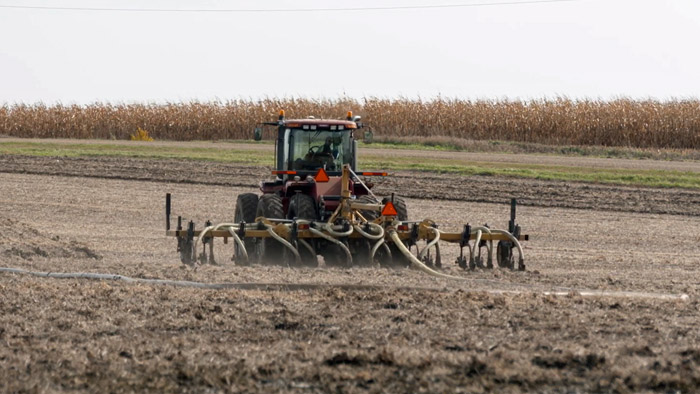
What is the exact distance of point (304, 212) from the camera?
13523mm

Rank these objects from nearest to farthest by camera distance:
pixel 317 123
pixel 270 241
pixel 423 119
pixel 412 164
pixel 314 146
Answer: pixel 270 241
pixel 317 123
pixel 314 146
pixel 412 164
pixel 423 119

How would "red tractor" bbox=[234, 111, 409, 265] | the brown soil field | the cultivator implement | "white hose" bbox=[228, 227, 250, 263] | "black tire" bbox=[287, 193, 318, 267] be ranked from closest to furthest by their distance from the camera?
the brown soil field → "white hose" bbox=[228, 227, 250, 263] → the cultivator implement → "black tire" bbox=[287, 193, 318, 267] → "red tractor" bbox=[234, 111, 409, 265]

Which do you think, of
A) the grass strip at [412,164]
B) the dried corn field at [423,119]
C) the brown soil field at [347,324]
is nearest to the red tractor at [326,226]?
the brown soil field at [347,324]

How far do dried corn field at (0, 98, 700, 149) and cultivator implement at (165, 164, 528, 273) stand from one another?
30244 millimetres

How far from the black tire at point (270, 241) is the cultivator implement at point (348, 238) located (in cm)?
1

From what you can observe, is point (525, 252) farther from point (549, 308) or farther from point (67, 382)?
point (67, 382)

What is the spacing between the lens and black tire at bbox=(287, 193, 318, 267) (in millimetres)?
12906

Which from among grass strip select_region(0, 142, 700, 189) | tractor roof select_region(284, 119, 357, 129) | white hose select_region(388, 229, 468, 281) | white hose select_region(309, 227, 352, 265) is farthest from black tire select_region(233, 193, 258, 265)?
grass strip select_region(0, 142, 700, 189)

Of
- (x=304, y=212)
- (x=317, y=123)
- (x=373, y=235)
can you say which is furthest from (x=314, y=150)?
(x=373, y=235)

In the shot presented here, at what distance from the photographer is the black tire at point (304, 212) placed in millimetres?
12906

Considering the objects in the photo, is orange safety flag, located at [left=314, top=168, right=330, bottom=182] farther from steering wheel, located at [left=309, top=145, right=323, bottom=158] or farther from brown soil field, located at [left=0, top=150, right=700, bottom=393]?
brown soil field, located at [left=0, top=150, right=700, bottom=393]

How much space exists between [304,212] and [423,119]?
32.4 m

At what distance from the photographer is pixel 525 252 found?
1563 centimetres

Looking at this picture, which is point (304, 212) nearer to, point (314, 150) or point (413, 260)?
point (314, 150)
